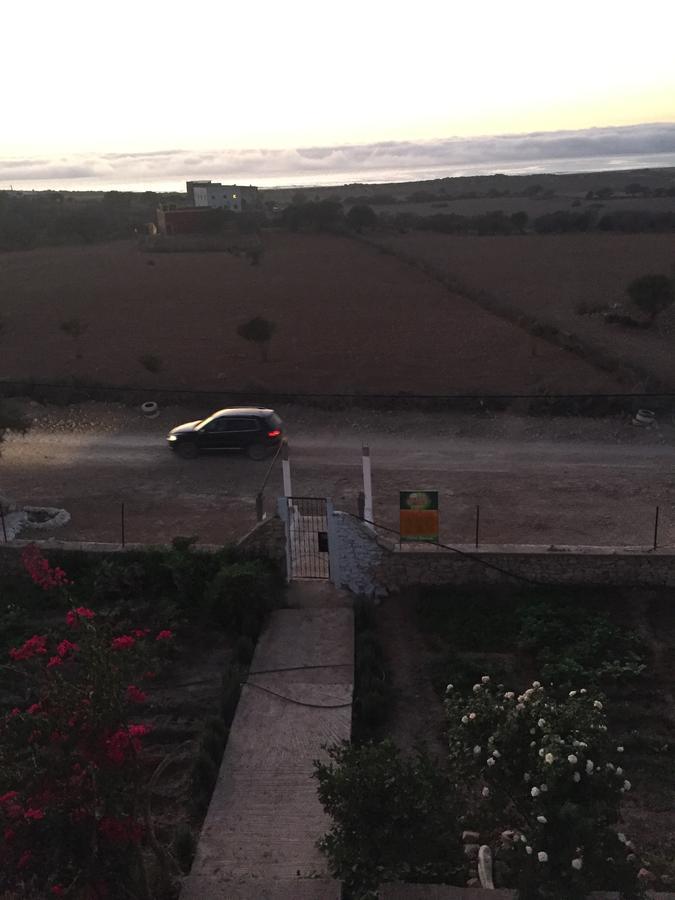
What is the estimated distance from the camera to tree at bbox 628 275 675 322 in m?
29.8

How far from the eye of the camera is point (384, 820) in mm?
6648

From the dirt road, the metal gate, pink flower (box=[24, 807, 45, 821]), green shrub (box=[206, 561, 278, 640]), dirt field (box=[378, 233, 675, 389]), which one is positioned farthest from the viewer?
dirt field (box=[378, 233, 675, 389])

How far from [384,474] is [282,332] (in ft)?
51.0

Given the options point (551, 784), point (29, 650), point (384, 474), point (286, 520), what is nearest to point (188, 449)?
point (384, 474)

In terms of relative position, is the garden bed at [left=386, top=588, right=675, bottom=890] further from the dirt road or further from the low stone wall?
the dirt road

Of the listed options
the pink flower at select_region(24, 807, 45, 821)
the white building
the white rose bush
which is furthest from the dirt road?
the white building

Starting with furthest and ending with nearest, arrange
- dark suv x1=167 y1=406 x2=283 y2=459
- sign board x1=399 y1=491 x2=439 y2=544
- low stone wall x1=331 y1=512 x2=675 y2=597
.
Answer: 1. dark suv x1=167 y1=406 x2=283 y2=459
2. sign board x1=399 y1=491 x2=439 y2=544
3. low stone wall x1=331 y1=512 x2=675 y2=597

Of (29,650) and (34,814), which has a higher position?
(29,650)

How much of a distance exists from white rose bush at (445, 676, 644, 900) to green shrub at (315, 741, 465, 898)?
1.59 feet

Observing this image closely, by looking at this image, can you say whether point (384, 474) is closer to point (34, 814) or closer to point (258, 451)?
point (258, 451)

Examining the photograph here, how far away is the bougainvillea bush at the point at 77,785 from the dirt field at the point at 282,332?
1818cm

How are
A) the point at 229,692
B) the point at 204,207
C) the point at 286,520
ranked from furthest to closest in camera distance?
the point at 204,207 < the point at 286,520 < the point at 229,692

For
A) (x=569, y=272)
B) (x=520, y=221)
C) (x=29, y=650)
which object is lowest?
(x=569, y=272)

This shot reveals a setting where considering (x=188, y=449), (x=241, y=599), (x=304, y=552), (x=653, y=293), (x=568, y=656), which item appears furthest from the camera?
Result: (x=653, y=293)
